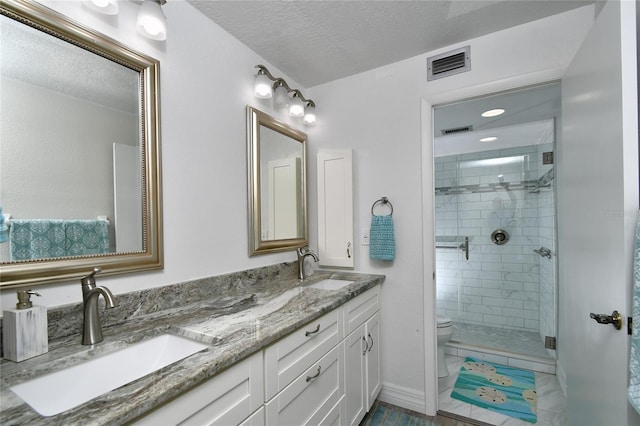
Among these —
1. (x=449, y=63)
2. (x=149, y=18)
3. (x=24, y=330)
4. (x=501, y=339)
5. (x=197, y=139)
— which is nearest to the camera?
(x=24, y=330)

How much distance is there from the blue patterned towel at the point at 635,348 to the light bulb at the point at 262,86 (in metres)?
1.78

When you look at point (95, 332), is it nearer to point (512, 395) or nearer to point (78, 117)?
point (78, 117)

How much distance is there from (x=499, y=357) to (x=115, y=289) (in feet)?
9.65

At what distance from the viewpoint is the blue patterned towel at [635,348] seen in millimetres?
884

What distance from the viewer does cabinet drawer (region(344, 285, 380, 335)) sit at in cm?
154

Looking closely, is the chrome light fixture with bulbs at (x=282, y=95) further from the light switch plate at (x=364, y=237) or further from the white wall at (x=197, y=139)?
the light switch plate at (x=364, y=237)

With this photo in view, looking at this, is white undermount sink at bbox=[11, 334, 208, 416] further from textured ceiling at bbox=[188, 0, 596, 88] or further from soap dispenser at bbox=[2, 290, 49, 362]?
textured ceiling at bbox=[188, 0, 596, 88]

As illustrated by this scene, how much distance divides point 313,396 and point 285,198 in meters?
1.21

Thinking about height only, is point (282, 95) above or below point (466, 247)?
above

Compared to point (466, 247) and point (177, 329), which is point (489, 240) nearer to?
point (466, 247)

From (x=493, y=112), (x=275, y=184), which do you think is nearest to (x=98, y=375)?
(x=275, y=184)

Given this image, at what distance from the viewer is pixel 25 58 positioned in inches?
35.8

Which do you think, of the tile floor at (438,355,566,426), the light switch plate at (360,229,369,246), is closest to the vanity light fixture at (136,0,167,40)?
the light switch plate at (360,229,369,246)

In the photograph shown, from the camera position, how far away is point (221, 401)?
798 millimetres
